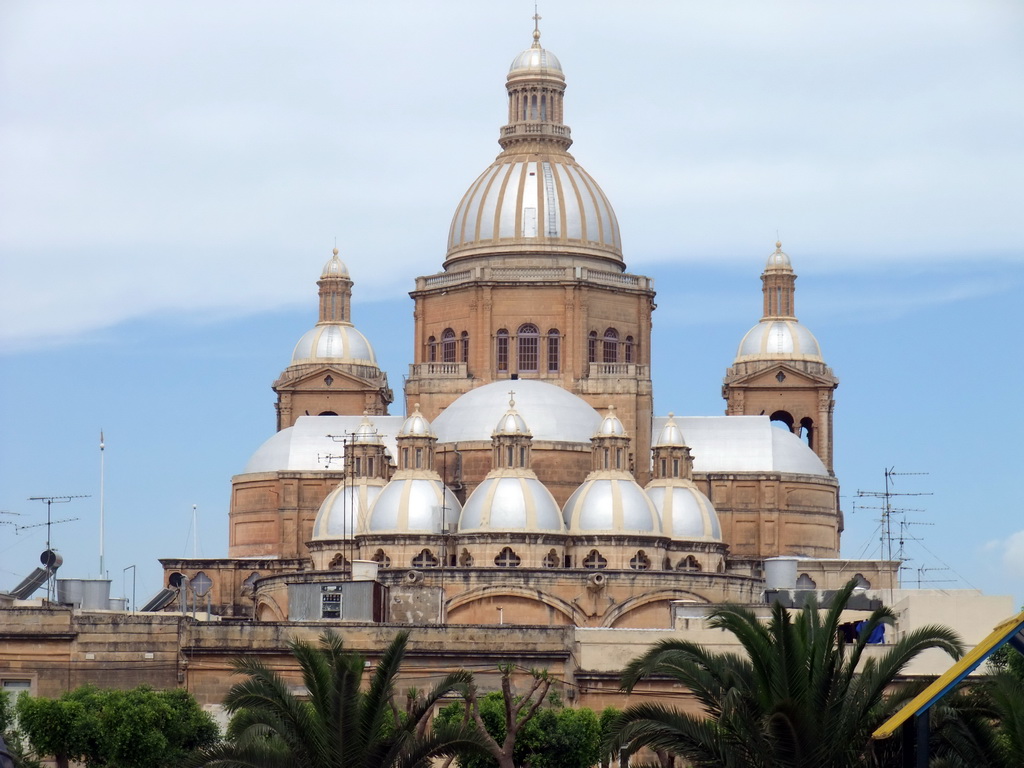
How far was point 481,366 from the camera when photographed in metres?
97.1

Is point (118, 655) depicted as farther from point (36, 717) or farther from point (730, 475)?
point (730, 475)

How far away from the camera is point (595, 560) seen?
84.4m

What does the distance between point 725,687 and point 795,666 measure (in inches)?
68.9

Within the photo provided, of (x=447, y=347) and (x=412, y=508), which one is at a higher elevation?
(x=447, y=347)

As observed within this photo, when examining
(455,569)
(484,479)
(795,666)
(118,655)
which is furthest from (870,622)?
(484,479)

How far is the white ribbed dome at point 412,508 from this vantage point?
8512 cm

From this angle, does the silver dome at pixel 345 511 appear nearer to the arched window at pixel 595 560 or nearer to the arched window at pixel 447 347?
the arched window at pixel 595 560

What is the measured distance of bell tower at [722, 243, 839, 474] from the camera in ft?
341

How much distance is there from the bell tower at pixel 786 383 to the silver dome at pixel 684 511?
15044 millimetres

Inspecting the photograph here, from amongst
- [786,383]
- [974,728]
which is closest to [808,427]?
[786,383]

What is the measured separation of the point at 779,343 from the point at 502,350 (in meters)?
13.5

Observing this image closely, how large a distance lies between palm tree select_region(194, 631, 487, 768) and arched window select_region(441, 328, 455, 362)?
183 ft

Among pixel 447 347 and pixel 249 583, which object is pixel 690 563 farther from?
pixel 249 583

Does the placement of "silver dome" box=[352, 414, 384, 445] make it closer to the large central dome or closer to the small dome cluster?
the small dome cluster
